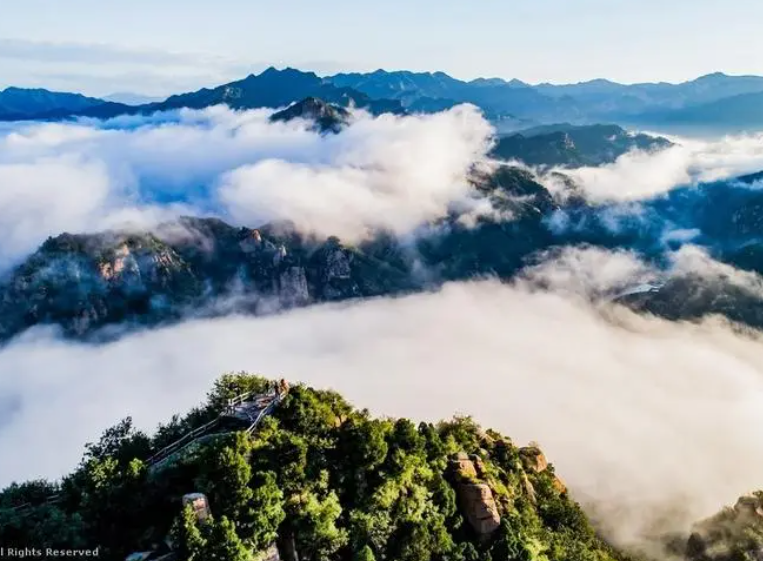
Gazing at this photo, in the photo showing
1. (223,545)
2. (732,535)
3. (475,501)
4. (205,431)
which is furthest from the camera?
(732,535)

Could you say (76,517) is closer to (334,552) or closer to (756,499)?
(334,552)

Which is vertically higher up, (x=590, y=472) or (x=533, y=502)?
(x=533, y=502)

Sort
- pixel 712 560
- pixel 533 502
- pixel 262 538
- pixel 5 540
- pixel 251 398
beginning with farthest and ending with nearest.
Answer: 1. pixel 712 560
2. pixel 533 502
3. pixel 251 398
4. pixel 262 538
5. pixel 5 540

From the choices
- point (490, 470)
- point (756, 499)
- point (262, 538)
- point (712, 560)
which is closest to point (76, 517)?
point (262, 538)

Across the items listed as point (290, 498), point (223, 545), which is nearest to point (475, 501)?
point (290, 498)

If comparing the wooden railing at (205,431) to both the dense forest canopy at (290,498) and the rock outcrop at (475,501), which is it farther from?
the rock outcrop at (475,501)

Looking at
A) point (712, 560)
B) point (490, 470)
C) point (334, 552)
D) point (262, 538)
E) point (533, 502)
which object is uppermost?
point (262, 538)

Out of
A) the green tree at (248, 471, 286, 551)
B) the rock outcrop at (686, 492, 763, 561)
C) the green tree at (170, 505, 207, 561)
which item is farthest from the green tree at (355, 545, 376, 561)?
the rock outcrop at (686, 492, 763, 561)

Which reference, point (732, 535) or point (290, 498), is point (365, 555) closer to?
point (290, 498)
